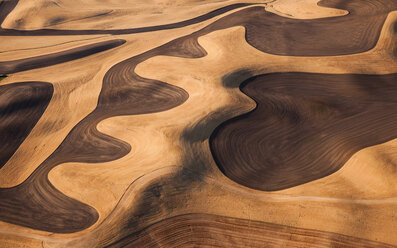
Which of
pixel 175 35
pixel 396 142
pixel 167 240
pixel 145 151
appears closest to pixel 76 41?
pixel 175 35

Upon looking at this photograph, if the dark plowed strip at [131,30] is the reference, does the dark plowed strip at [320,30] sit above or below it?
below

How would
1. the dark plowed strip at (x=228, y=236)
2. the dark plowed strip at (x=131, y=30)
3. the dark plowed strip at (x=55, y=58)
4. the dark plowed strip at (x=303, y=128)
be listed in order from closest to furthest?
the dark plowed strip at (x=228, y=236)
the dark plowed strip at (x=303, y=128)
the dark plowed strip at (x=55, y=58)
the dark plowed strip at (x=131, y=30)

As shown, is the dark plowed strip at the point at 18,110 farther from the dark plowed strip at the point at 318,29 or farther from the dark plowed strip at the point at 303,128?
the dark plowed strip at the point at 318,29

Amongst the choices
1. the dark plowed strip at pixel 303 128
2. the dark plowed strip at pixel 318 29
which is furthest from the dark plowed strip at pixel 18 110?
the dark plowed strip at pixel 318 29

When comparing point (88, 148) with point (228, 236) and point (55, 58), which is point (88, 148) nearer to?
point (228, 236)

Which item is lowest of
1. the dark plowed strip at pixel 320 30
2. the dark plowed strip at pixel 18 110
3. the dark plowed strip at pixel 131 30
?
the dark plowed strip at pixel 18 110

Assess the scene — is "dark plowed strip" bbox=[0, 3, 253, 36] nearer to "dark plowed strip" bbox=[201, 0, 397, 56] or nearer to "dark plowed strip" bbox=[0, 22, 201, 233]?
"dark plowed strip" bbox=[201, 0, 397, 56]
